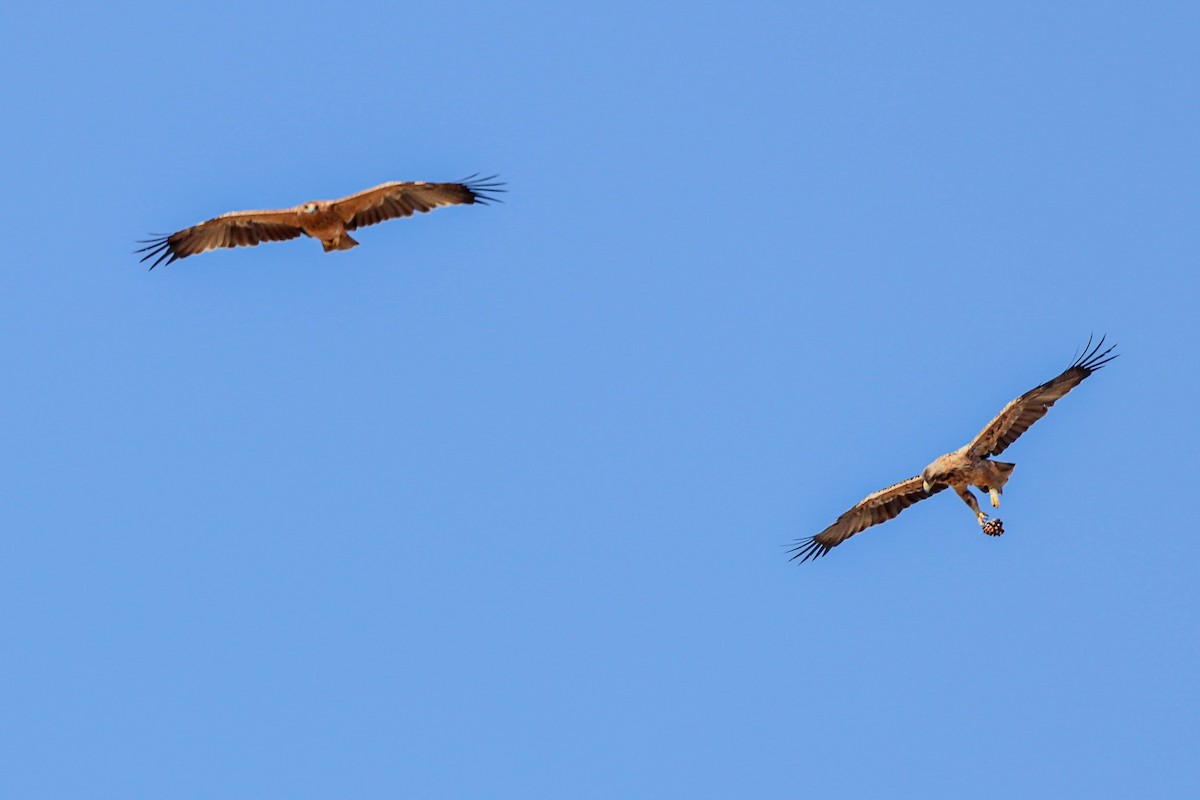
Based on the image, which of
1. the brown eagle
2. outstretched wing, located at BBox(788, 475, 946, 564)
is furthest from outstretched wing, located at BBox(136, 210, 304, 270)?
outstretched wing, located at BBox(788, 475, 946, 564)

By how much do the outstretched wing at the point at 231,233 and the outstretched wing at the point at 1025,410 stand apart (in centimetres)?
1029

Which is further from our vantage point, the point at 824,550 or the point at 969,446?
the point at 824,550

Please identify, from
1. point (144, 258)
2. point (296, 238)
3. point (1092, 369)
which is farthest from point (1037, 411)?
point (144, 258)

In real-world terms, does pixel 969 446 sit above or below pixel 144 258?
below

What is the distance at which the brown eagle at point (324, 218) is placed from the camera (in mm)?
26688

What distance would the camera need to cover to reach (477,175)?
1062 inches

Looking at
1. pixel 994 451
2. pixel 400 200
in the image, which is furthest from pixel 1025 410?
pixel 400 200

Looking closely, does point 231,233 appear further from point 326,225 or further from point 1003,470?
point 1003,470

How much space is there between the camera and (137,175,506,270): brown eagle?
87.6ft

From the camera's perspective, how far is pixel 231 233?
27.5 metres

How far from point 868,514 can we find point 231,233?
410 inches

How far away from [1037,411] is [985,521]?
5.79 feet

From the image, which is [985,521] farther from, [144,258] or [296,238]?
[144,258]

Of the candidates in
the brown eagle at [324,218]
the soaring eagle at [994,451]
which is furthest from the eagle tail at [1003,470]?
the brown eagle at [324,218]
